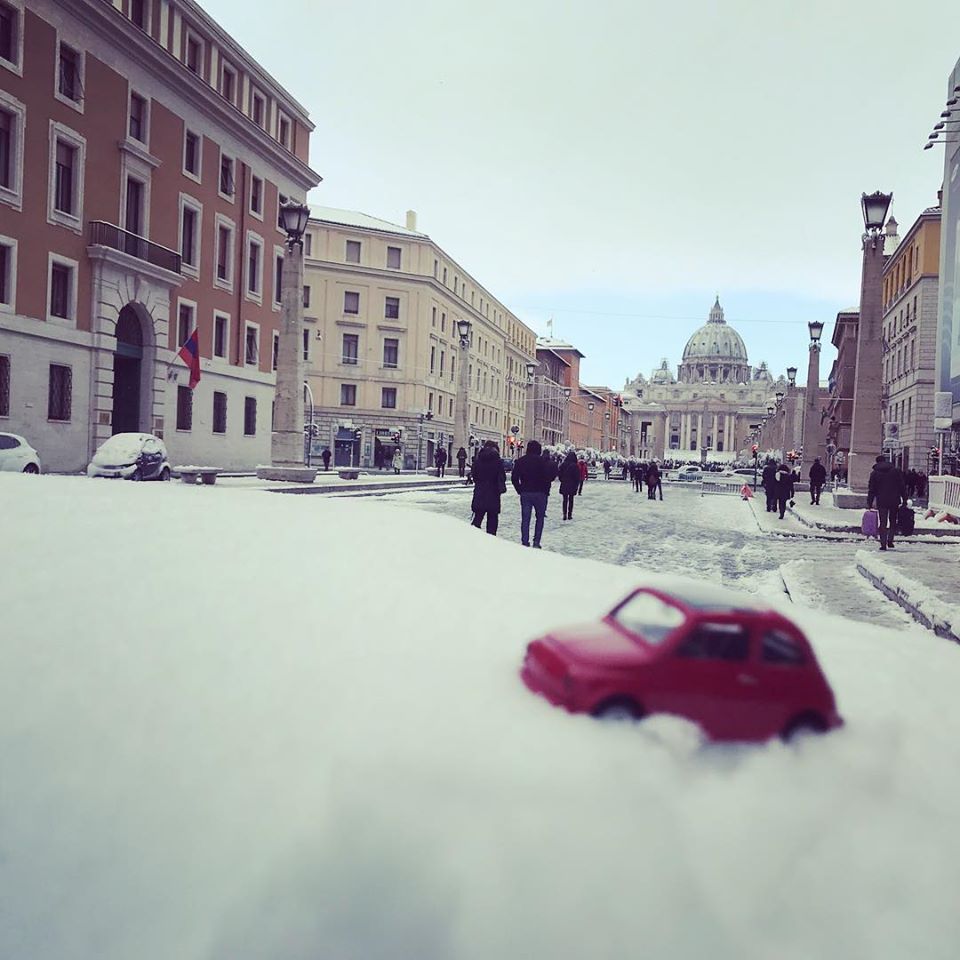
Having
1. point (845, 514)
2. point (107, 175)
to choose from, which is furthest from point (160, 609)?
point (107, 175)

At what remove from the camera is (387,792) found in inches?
55.9

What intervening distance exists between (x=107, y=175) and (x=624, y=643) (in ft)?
95.0

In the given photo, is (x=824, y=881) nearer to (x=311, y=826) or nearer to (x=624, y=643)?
(x=624, y=643)

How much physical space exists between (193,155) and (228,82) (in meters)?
3.52

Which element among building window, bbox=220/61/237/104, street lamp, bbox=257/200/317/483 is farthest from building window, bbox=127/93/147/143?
street lamp, bbox=257/200/317/483

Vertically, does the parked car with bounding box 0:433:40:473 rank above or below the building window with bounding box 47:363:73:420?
below

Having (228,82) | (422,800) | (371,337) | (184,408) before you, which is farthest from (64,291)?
(371,337)

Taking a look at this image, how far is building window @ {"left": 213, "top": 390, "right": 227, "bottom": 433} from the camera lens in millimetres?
33875

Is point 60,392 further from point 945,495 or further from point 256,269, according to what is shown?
point 945,495

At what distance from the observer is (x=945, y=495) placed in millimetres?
23750

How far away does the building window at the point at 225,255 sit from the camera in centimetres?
3419

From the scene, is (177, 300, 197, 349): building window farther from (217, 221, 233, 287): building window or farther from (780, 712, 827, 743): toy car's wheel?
(780, 712, 827, 743): toy car's wheel

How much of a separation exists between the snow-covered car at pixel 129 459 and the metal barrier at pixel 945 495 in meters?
17.7

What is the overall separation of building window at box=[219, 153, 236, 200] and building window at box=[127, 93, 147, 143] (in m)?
5.12
